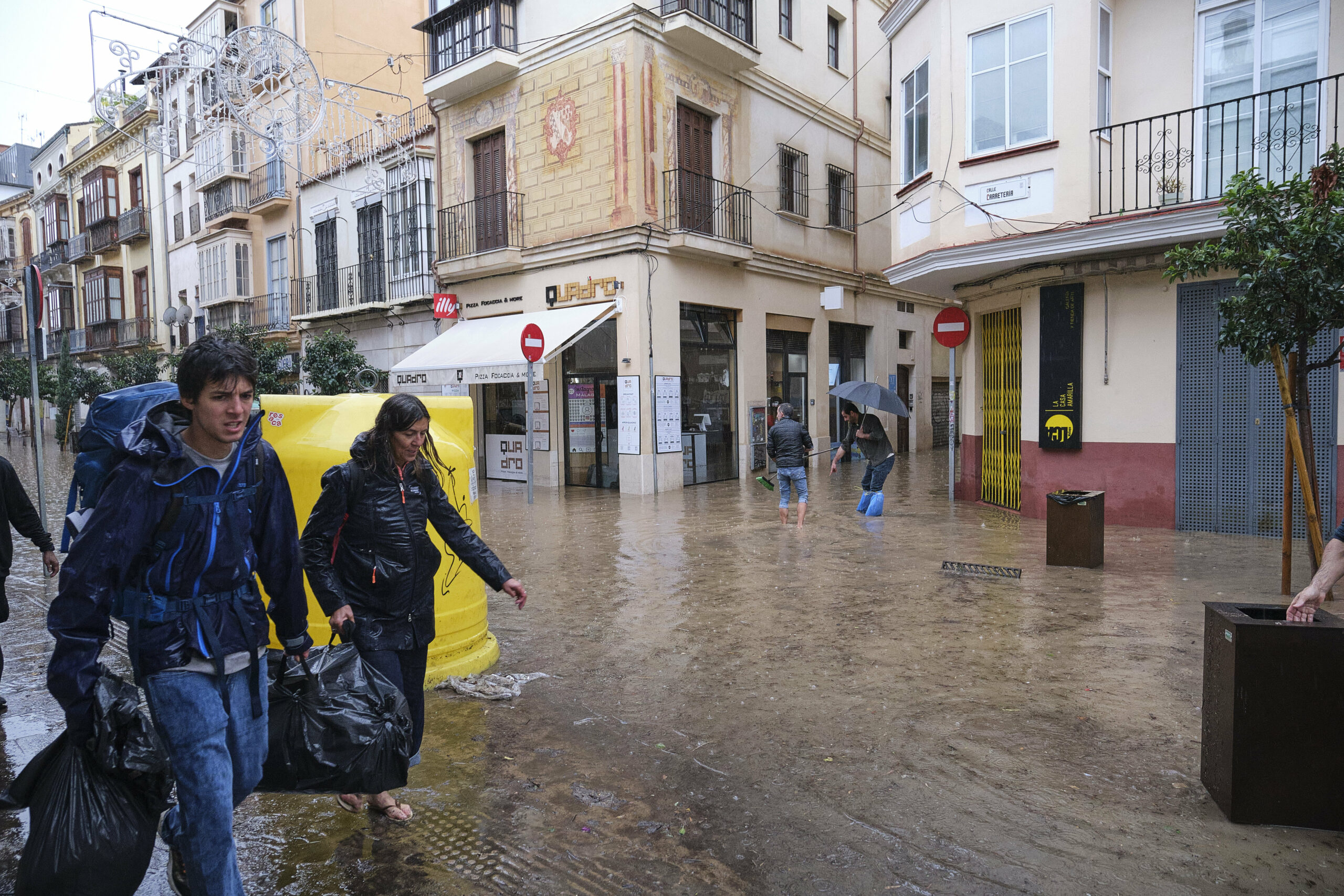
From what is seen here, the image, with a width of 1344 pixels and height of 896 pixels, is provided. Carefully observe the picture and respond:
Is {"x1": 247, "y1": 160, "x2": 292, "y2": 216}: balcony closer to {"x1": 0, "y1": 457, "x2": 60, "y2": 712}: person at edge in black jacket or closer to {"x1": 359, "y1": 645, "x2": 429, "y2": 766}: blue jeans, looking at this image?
{"x1": 0, "y1": 457, "x2": 60, "y2": 712}: person at edge in black jacket

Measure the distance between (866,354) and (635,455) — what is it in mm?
8745

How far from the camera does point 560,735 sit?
443cm

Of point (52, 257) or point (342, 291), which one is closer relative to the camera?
point (342, 291)

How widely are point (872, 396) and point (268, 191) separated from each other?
19874 mm

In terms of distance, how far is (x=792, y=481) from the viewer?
11.3 meters

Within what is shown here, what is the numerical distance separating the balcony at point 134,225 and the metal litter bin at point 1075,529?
34947mm

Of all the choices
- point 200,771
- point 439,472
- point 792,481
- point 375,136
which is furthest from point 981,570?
point 375,136

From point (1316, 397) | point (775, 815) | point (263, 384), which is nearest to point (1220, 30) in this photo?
point (1316, 397)

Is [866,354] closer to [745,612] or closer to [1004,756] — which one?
[745,612]

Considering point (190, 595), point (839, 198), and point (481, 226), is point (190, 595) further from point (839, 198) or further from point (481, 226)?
point (839, 198)

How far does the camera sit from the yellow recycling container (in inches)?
189

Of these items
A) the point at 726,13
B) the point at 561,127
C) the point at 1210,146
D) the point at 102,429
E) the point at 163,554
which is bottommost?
the point at 163,554

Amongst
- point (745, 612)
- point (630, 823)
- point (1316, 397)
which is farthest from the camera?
point (1316, 397)

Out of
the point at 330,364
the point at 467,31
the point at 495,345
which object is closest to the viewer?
the point at 330,364
